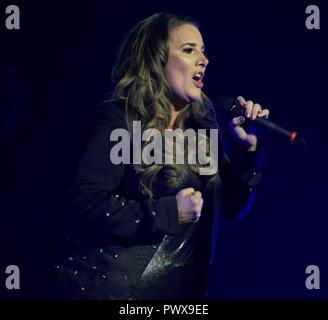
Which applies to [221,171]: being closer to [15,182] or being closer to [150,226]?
[150,226]

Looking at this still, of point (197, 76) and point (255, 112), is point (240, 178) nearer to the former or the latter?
point (255, 112)

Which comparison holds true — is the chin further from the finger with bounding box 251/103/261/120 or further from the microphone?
the finger with bounding box 251/103/261/120

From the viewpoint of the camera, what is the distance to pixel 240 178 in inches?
70.7

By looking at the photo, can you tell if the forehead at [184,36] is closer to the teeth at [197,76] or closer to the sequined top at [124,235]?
the teeth at [197,76]

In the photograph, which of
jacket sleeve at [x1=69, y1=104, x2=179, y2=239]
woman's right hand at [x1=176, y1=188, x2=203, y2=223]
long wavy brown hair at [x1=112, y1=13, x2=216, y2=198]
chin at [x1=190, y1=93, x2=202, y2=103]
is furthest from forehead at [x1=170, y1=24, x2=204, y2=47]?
woman's right hand at [x1=176, y1=188, x2=203, y2=223]

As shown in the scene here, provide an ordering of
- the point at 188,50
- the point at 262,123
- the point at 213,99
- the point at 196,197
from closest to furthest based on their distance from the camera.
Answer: the point at 196,197 < the point at 262,123 < the point at 188,50 < the point at 213,99

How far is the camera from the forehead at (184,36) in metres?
1.78

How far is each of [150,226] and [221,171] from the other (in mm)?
355

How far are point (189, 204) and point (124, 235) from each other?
189mm

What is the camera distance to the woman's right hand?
5.08ft

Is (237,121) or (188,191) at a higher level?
(237,121)

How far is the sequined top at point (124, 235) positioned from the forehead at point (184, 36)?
28 cm

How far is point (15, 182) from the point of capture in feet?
7.07

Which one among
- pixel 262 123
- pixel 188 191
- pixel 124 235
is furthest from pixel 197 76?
pixel 124 235
